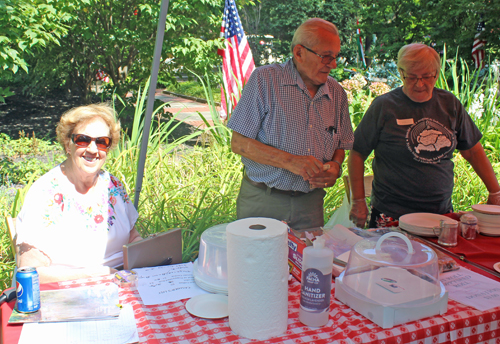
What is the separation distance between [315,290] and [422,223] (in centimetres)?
111

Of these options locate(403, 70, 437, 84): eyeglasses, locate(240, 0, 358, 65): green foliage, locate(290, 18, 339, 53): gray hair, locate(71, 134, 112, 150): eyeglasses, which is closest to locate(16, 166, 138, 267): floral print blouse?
locate(71, 134, 112, 150): eyeglasses

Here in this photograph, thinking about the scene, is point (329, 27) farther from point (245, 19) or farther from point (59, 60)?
point (245, 19)

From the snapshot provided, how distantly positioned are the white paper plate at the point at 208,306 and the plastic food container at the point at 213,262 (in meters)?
0.04

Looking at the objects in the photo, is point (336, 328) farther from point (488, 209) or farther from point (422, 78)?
point (422, 78)

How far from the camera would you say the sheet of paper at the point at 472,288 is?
142 cm

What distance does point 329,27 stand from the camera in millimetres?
2227

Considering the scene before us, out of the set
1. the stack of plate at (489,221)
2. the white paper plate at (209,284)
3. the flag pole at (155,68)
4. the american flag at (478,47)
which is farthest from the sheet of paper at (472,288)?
the american flag at (478,47)

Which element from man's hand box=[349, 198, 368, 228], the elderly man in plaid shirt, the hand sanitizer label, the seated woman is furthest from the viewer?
man's hand box=[349, 198, 368, 228]

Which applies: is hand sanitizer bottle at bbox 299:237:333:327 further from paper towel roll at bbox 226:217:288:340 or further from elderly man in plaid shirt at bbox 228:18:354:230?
elderly man in plaid shirt at bbox 228:18:354:230

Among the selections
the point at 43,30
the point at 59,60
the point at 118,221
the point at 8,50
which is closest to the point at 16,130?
the point at 59,60

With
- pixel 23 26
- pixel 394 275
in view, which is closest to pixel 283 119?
pixel 394 275

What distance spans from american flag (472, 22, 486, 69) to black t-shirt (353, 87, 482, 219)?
707 cm

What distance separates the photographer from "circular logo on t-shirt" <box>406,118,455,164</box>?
237 centimetres

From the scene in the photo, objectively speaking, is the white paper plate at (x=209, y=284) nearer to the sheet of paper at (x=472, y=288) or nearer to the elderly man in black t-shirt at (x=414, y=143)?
the sheet of paper at (x=472, y=288)
